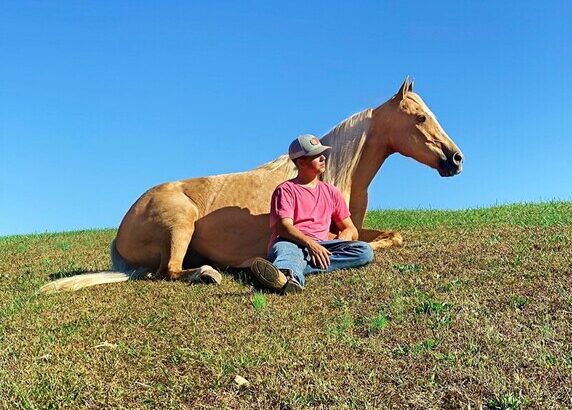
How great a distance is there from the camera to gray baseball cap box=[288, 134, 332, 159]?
6738mm

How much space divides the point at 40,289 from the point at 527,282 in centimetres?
550

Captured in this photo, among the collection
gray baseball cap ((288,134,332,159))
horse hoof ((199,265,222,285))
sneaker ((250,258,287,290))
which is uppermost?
gray baseball cap ((288,134,332,159))

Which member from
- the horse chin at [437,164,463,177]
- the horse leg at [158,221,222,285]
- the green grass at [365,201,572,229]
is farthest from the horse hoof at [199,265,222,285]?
the green grass at [365,201,572,229]

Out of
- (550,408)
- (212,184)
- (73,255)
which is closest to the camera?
(550,408)

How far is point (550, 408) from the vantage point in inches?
120

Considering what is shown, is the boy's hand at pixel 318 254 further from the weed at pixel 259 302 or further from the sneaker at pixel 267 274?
the weed at pixel 259 302

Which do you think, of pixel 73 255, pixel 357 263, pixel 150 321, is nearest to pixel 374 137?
pixel 357 263

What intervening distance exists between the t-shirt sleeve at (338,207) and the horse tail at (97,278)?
2.63 m

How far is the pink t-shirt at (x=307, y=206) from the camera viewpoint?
6691mm

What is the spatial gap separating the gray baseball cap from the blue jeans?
101 cm

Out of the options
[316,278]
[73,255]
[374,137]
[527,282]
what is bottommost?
[73,255]

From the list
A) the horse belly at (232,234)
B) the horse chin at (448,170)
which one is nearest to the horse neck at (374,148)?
the horse chin at (448,170)

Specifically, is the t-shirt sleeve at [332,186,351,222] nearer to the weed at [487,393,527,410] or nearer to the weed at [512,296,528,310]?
the weed at [512,296,528,310]

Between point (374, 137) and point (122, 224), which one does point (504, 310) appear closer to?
point (374, 137)
